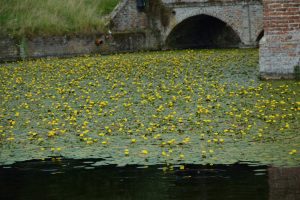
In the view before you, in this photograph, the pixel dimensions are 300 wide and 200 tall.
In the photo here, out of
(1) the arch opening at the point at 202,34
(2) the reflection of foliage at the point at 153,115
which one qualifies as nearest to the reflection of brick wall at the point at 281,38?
(2) the reflection of foliage at the point at 153,115

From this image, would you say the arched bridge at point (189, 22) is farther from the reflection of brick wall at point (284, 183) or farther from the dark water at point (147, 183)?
the reflection of brick wall at point (284, 183)

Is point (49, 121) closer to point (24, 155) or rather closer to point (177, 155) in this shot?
point (24, 155)

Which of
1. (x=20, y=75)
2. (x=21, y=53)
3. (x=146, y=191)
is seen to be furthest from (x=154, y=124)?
(x=21, y=53)

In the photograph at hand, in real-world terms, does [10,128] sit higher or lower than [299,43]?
lower

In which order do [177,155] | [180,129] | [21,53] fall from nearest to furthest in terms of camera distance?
[177,155] < [180,129] < [21,53]

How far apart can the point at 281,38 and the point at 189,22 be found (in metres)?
14.9

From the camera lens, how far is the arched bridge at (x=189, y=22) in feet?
101

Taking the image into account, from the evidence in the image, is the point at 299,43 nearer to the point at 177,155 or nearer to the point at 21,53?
the point at 177,155

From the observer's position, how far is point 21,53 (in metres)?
30.2

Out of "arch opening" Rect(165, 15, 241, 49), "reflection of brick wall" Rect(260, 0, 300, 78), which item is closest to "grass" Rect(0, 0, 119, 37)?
"arch opening" Rect(165, 15, 241, 49)

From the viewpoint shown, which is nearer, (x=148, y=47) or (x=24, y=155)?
(x=24, y=155)

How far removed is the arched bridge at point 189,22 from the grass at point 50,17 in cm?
112

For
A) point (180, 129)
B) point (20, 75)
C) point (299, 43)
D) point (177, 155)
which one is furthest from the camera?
point (20, 75)

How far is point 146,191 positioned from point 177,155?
1.90m
